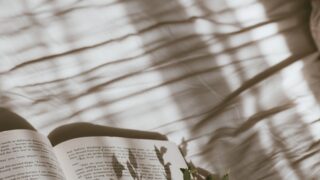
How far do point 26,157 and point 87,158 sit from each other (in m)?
0.11

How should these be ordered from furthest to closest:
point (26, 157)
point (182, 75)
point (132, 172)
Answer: point (182, 75), point (132, 172), point (26, 157)

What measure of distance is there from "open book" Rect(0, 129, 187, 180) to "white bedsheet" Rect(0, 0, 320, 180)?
64 mm

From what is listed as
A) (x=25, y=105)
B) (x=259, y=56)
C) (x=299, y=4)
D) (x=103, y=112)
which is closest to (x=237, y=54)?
(x=259, y=56)

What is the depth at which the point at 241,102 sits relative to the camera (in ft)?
3.65

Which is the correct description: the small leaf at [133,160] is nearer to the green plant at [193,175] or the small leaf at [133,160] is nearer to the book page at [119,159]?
the book page at [119,159]

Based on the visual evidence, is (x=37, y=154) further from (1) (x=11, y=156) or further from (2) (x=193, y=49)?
(2) (x=193, y=49)

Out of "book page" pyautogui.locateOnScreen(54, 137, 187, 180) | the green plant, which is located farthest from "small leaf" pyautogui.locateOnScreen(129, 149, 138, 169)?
the green plant

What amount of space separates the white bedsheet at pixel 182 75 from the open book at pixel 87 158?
2.5 inches

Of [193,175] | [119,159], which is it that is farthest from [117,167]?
[193,175]

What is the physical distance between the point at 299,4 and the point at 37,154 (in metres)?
0.73

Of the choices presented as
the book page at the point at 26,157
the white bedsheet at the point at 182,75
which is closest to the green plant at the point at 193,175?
the white bedsheet at the point at 182,75

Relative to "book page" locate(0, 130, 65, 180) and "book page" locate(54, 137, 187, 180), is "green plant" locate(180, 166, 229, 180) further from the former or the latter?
"book page" locate(0, 130, 65, 180)

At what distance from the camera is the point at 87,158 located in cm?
90

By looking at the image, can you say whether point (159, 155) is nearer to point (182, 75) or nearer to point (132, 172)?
point (132, 172)
